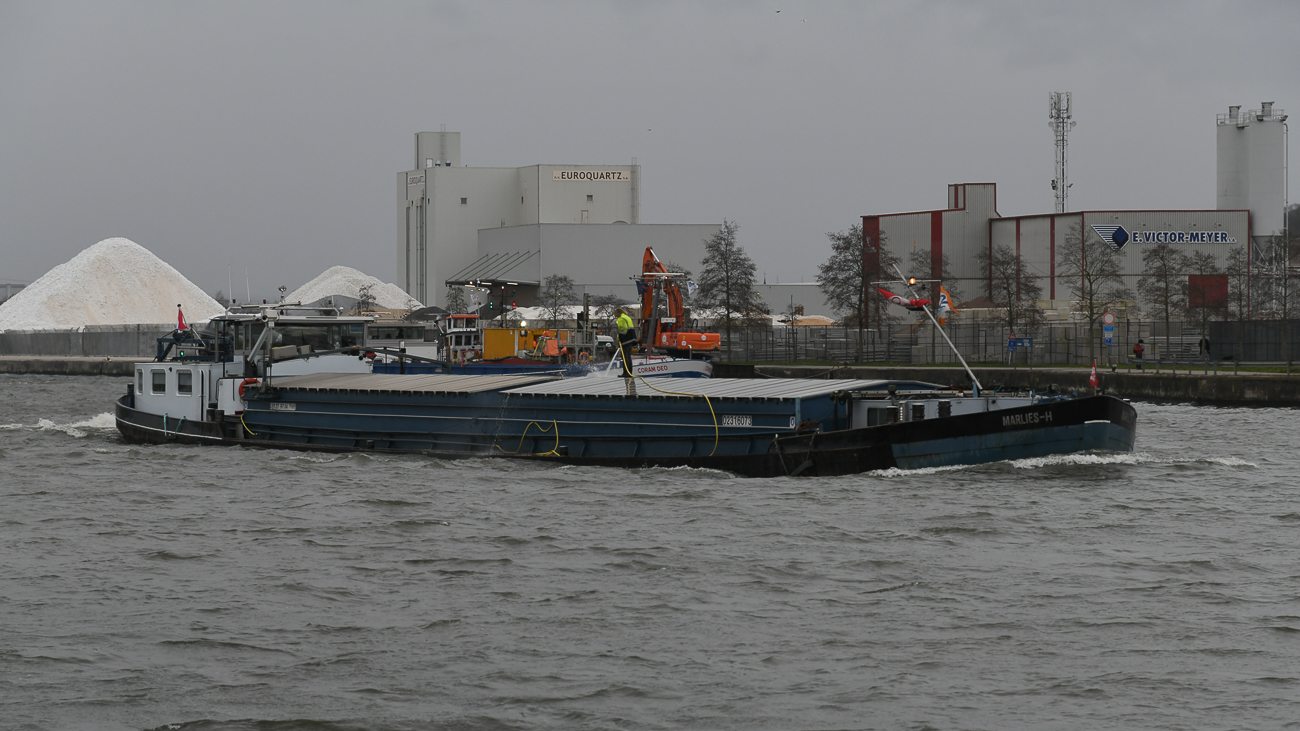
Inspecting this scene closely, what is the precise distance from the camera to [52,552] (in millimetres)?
18234

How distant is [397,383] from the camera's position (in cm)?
3067

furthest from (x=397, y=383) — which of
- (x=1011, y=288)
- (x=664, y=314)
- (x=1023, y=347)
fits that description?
(x=1011, y=288)

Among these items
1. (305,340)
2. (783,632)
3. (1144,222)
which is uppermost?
(1144,222)

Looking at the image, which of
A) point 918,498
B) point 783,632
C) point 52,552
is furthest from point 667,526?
point 52,552

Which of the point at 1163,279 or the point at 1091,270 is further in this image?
the point at 1091,270

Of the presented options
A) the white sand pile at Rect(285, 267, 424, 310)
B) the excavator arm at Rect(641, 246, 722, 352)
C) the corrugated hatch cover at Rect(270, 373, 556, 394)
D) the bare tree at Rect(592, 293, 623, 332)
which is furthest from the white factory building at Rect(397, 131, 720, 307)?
the corrugated hatch cover at Rect(270, 373, 556, 394)

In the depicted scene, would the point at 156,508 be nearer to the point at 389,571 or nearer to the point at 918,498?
the point at 389,571

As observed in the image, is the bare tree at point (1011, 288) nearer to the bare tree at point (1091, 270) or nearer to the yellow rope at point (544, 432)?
the bare tree at point (1091, 270)

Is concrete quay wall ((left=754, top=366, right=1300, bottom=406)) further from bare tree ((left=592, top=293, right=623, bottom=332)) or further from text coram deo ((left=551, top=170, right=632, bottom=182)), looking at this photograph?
text coram deo ((left=551, top=170, right=632, bottom=182))

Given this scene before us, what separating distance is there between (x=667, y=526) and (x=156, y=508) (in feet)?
29.3

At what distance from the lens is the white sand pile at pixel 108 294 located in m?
120

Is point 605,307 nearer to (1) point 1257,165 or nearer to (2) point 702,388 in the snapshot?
(1) point 1257,165

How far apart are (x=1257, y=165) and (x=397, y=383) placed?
82654mm

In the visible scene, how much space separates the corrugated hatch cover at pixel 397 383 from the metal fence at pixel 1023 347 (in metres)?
33.9
